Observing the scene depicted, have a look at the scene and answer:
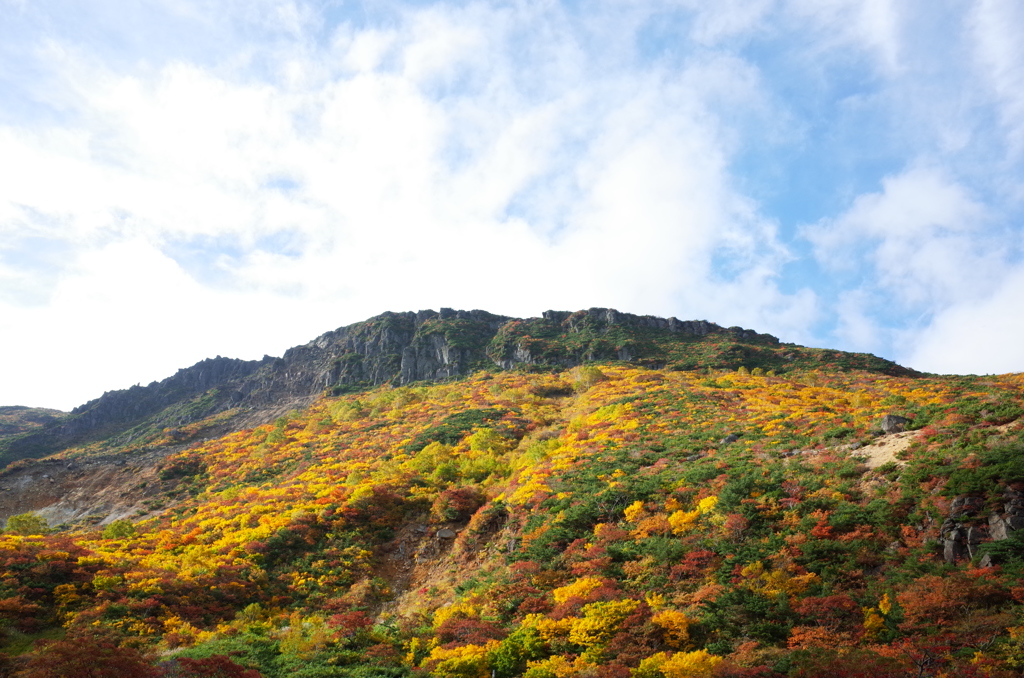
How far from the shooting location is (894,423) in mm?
21688

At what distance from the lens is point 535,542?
68.5 ft

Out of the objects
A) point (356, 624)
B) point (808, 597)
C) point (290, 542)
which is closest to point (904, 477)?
point (808, 597)

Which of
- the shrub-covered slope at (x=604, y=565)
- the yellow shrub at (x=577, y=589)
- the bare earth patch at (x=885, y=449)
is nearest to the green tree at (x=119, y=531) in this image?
the shrub-covered slope at (x=604, y=565)

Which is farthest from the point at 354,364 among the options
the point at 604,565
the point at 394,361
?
the point at 604,565

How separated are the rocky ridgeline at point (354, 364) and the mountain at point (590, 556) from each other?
49296 millimetres

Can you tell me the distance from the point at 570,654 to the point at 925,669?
828cm

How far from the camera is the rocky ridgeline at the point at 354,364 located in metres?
94.6

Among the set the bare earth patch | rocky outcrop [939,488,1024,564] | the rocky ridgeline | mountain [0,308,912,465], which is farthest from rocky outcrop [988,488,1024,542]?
the rocky ridgeline

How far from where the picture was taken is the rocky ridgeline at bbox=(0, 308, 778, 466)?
9456 centimetres

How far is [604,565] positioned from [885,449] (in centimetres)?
1342

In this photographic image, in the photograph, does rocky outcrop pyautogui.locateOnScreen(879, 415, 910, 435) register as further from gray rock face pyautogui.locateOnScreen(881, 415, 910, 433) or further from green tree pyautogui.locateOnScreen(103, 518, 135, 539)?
green tree pyautogui.locateOnScreen(103, 518, 135, 539)

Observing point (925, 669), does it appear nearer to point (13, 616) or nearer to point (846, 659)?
point (846, 659)

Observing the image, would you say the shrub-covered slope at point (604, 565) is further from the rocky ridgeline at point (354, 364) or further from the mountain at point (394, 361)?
the rocky ridgeline at point (354, 364)

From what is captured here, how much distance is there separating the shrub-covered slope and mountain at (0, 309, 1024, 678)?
10cm
